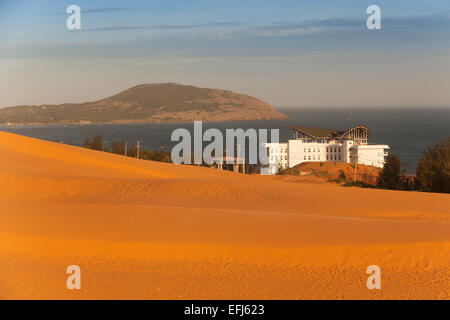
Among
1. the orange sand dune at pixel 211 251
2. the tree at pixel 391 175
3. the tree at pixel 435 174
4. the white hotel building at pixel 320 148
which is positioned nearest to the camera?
the orange sand dune at pixel 211 251

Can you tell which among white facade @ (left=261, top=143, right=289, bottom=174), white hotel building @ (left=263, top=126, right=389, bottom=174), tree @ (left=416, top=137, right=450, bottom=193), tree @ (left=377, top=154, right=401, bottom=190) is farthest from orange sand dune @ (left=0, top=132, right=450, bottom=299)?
white facade @ (left=261, top=143, right=289, bottom=174)

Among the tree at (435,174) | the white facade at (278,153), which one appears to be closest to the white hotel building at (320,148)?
the white facade at (278,153)

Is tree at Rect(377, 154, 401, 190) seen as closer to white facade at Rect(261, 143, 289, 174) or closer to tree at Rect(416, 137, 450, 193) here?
tree at Rect(416, 137, 450, 193)

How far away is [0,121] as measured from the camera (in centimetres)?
Answer: 14488

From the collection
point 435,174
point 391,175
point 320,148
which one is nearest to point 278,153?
point 320,148

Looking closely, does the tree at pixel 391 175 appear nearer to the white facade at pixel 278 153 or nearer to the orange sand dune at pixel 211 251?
the orange sand dune at pixel 211 251

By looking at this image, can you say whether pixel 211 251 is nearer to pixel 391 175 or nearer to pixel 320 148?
pixel 391 175

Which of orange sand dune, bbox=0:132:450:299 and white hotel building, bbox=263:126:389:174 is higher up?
white hotel building, bbox=263:126:389:174

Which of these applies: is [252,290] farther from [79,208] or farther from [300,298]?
[79,208]

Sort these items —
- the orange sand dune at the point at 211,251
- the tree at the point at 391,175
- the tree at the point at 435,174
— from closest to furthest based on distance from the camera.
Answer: the orange sand dune at the point at 211,251 < the tree at the point at 435,174 < the tree at the point at 391,175

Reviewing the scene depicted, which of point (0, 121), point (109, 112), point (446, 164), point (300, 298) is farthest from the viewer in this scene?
point (109, 112)

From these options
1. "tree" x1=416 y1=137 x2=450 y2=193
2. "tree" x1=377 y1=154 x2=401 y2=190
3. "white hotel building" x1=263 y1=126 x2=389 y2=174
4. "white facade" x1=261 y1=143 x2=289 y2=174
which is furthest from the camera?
"white facade" x1=261 y1=143 x2=289 y2=174

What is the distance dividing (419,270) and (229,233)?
11.6 feet
